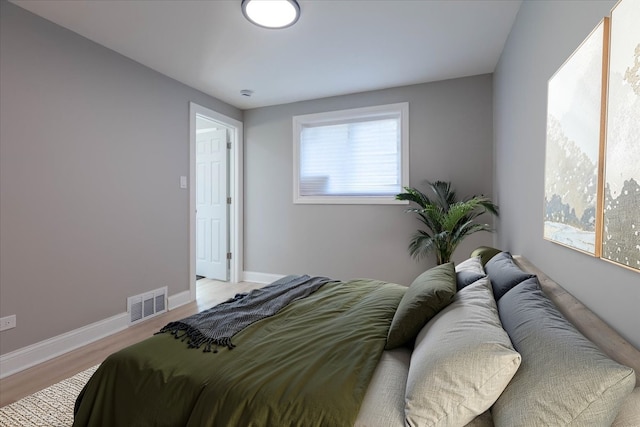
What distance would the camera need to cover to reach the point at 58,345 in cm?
246

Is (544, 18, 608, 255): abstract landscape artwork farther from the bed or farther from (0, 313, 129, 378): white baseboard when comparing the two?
(0, 313, 129, 378): white baseboard

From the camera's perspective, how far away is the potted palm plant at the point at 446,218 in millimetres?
2900

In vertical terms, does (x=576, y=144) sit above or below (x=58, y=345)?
above

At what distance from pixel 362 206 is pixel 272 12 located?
230 cm

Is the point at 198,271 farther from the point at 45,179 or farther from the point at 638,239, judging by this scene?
the point at 638,239

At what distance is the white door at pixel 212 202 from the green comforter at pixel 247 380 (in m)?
3.31

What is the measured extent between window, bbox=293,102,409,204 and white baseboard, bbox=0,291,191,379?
2373 mm

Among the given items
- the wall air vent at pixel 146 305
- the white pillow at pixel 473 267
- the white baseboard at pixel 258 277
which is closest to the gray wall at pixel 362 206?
the white baseboard at pixel 258 277

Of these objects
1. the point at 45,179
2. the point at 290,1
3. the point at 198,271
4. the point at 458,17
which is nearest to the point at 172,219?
the point at 45,179

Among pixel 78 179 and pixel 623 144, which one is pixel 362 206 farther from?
pixel 623 144

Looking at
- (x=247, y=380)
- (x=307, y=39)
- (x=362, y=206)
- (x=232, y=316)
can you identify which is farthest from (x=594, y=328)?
(x=362, y=206)

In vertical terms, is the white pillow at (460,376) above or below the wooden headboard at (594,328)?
below

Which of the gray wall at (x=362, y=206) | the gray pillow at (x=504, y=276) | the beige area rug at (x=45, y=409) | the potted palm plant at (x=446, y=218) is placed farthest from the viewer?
the gray wall at (x=362, y=206)

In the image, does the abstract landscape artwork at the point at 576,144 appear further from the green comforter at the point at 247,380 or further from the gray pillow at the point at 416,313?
the green comforter at the point at 247,380
